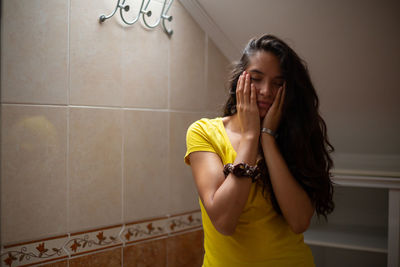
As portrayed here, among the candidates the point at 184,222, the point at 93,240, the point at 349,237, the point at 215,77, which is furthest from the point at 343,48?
the point at 93,240

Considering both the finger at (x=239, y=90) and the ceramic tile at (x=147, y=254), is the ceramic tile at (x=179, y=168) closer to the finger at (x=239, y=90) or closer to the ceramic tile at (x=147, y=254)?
the ceramic tile at (x=147, y=254)

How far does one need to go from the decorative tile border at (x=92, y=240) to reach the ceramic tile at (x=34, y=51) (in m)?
0.51

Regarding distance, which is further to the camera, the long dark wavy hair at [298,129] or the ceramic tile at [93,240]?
the ceramic tile at [93,240]

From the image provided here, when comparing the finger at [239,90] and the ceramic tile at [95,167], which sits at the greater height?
the finger at [239,90]

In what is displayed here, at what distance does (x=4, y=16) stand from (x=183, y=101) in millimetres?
896

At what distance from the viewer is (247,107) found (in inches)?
47.6

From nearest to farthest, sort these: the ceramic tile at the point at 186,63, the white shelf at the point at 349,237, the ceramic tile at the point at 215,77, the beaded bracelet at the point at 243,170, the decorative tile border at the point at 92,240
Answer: the beaded bracelet at the point at 243,170
the decorative tile border at the point at 92,240
the white shelf at the point at 349,237
the ceramic tile at the point at 186,63
the ceramic tile at the point at 215,77

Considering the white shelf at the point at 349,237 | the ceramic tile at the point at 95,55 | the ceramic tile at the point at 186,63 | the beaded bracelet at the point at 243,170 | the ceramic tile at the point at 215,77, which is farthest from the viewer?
the ceramic tile at the point at 215,77

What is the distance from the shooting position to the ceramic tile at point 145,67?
164cm

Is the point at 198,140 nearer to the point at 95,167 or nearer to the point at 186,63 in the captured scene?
the point at 95,167

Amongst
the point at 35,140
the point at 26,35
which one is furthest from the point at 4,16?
the point at 35,140

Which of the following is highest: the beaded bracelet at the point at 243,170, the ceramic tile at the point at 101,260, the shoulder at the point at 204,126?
the shoulder at the point at 204,126

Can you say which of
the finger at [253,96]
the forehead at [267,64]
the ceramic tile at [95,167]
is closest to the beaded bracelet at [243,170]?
the finger at [253,96]

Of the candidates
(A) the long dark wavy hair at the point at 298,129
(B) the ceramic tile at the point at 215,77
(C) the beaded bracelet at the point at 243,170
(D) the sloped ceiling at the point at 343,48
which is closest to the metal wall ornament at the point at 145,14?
(D) the sloped ceiling at the point at 343,48
